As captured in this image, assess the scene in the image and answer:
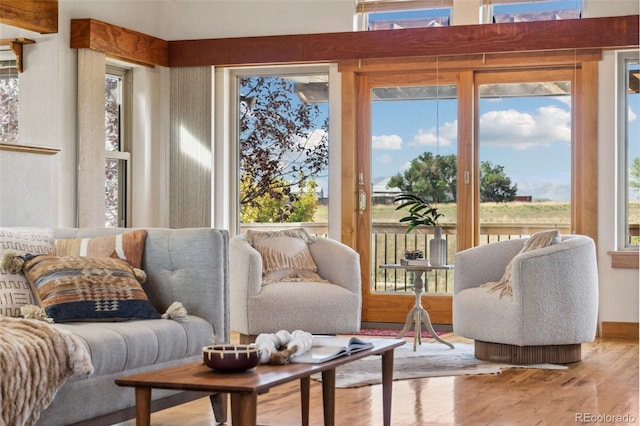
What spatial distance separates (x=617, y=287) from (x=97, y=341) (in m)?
4.66

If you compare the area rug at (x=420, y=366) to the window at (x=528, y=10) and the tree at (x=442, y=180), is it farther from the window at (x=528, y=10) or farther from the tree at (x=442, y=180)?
the window at (x=528, y=10)

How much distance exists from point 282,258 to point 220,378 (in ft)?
11.7

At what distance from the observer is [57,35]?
6.73 meters

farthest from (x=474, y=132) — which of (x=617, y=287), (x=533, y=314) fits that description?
(x=533, y=314)

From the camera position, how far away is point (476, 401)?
4520 millimetres

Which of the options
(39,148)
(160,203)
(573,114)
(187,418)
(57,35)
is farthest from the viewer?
(160,203)

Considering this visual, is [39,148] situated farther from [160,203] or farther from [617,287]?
[617,287]

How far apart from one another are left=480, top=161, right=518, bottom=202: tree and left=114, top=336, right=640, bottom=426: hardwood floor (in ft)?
6.99

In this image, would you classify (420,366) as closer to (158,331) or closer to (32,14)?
(158,331)

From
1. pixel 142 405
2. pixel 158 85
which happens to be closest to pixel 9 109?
pixel 158 85

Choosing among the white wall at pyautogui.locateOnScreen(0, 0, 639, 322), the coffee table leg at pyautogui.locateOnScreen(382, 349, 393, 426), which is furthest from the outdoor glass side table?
the coffee table leg at pyautogui.locateOnScreen(382, 349, 393, 426)

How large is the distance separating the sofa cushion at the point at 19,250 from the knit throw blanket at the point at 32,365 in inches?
16.6

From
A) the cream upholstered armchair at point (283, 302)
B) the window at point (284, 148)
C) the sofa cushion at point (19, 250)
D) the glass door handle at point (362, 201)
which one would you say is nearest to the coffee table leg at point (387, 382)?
the sofa cushion at point (19, 250)

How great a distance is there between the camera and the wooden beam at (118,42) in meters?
6.83
